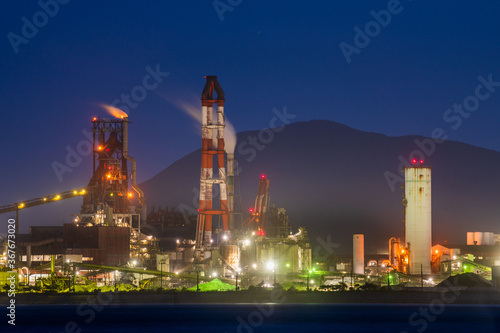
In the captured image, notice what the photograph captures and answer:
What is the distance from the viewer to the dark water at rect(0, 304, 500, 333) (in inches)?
2266

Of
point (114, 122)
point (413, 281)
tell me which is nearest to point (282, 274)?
point (413, 281)

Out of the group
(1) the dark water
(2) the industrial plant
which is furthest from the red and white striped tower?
(1) the dark water

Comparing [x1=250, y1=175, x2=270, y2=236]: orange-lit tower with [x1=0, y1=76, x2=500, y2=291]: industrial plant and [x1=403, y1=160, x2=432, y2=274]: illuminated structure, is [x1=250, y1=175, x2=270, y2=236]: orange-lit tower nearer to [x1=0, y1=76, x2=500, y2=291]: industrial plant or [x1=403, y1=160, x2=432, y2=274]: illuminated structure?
[x1=0, y1=76, x2=500, y2=291]: industrial plant

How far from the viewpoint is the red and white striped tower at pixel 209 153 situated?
10012cm

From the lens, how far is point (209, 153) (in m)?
100

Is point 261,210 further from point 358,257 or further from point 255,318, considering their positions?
point 255,318

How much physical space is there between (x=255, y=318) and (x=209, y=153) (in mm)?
40893

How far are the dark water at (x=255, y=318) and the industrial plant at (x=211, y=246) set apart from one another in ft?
7.51

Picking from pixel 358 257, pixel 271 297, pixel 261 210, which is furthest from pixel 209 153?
pixel 271 297

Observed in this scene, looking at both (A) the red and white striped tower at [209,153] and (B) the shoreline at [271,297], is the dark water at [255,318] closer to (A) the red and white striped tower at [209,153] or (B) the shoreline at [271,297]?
(B) the shoreline at [271,297]

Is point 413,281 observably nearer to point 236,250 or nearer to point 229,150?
point 236,250

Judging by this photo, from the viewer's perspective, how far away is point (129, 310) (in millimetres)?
68938

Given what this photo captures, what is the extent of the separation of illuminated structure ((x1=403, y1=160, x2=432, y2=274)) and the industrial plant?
0.10 metres

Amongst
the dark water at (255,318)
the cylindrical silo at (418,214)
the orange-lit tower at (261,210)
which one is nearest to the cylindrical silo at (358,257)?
the orange-lit tower at (261,210)
